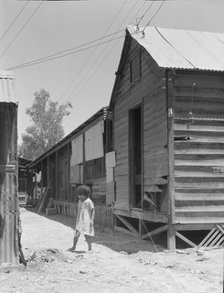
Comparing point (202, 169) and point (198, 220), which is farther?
point (202, 169)

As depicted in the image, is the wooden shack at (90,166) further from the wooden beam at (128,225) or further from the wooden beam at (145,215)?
the wooden beam at (145,215)

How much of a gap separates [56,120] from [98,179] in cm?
4219

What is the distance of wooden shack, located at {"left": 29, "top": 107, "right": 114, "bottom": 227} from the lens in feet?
52.9

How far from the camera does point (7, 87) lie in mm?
8062

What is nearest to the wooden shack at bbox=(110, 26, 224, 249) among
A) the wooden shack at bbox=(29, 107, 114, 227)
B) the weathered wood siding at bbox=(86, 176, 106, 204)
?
the wooden shack at bbox=(29, 107, 114, 227)

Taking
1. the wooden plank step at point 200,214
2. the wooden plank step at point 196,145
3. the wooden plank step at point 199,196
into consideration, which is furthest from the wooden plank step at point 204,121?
the wooden plank step at point 200,214

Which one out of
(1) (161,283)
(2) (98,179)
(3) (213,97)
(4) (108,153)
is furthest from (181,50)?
(2) (98,179)

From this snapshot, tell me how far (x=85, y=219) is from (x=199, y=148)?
3.03m

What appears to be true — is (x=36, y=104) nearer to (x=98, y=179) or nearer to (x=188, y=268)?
(x=98, y=179)

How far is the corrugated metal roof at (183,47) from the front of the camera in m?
10.5

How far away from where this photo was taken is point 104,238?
13.1 meters

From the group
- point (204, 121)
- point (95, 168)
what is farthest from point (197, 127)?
point (95, 168)

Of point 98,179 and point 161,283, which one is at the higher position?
point 98,179

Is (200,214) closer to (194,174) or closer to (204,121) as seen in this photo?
(194,174)
